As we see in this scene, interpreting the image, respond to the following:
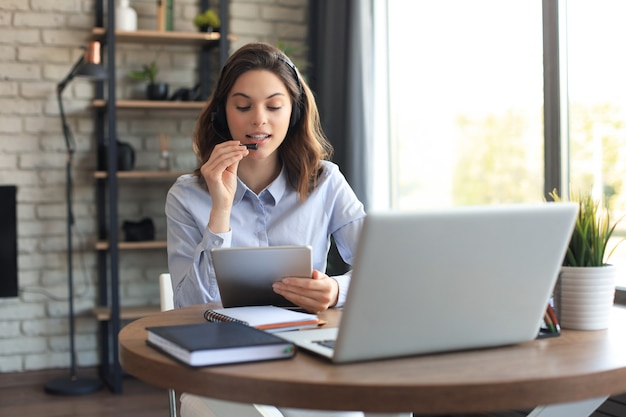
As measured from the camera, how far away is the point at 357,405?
0.94 meters

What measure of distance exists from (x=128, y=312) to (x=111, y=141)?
80 cm

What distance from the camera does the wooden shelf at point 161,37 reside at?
3.66 meters

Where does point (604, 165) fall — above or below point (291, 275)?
above

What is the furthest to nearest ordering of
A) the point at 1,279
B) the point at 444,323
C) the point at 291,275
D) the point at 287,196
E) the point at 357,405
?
the point at 1,279
the point at 287,196
the point at 291,275
the point at 444,323
the point at 357,405

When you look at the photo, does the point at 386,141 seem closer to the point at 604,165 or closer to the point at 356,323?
the point at 604,165

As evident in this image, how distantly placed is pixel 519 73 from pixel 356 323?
7.37 ft

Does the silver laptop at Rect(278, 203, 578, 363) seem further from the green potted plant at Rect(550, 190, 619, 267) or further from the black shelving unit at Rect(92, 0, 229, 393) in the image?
the black shelving unit at Rect(92, 0, 229, 393)

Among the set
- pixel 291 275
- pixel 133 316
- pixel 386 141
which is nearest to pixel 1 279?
pixel 133 316

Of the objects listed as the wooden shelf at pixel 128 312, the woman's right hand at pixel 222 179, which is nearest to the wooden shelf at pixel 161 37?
the wooden shelf at pixel 128 312

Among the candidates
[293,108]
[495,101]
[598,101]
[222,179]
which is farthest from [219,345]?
[495,101]

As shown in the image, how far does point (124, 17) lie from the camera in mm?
3693

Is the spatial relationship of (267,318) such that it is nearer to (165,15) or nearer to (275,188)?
(275,188)

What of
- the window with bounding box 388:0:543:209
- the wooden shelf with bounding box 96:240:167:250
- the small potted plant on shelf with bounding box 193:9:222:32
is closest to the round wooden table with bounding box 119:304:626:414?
the window with bounding box 388:0:543:209

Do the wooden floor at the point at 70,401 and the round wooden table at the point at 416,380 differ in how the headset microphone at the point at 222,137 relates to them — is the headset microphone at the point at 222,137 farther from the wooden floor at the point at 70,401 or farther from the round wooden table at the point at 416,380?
the wooden floor at the point at 70,401
